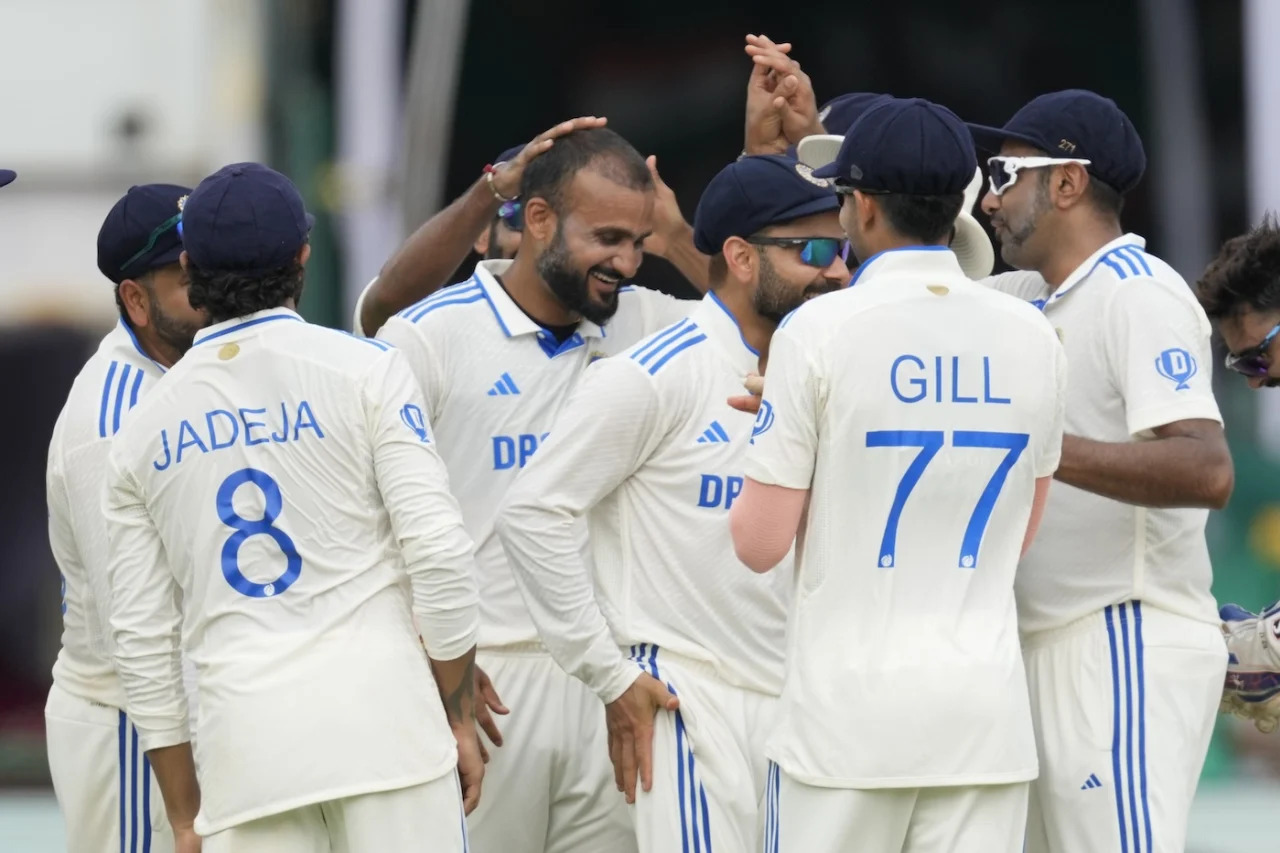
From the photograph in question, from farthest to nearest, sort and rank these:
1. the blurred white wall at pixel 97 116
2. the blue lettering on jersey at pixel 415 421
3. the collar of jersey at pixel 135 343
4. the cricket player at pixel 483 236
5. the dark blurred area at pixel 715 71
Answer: the dark blurred area at pixel 715 71
the blurred white wall at pixel 97 116
the cricket player at pixel 483 236
the collar of jersey at pixel 135 343
the blue lettering on jersey at pixel 415 421

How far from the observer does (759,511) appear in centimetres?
366

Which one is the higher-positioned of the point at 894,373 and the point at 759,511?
the point at 894,373

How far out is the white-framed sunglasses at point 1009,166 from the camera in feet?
14.8

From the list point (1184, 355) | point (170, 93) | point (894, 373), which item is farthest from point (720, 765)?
point (170, 93)

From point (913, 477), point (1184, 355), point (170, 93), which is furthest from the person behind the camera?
point (170, 93)

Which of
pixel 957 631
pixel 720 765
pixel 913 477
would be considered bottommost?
pixel 720 765

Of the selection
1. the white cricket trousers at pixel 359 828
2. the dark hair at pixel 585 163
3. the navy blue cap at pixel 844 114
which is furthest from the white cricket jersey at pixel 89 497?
the navy blue cap at pixel 844 114

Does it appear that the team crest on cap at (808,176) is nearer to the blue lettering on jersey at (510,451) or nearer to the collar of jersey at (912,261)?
the collar of jersey at (912,261)

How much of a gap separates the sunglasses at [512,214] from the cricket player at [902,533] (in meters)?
1.64

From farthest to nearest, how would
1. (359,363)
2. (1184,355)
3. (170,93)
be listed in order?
(170,93) < (1184,355) < (359,363)

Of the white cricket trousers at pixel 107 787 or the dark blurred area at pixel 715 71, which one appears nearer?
the white cricket trousers at pixel 107 787

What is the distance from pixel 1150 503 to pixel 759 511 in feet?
3.04

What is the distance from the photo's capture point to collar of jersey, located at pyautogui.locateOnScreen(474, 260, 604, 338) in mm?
4883

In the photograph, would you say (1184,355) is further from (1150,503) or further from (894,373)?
(894,373)
